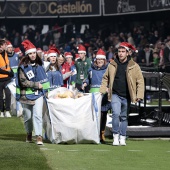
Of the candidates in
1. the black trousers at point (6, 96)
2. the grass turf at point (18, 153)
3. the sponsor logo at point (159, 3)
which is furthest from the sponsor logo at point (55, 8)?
the grass turf at point (18, 153)

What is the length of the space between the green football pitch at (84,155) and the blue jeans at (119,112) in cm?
33

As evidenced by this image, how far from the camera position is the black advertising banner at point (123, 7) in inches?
1693

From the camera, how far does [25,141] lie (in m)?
17.4

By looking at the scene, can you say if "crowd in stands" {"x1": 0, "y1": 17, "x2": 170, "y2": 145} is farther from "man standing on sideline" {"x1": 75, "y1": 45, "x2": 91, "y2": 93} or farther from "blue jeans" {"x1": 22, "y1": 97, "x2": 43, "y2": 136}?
"blue jeans" {"x1": 22, "y1": 97, "x2": 43, "y2": 136}

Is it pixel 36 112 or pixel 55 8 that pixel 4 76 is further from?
pixel 55 8

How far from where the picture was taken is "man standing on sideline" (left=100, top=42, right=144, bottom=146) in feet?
54.7

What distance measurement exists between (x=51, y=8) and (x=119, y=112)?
3132 cm

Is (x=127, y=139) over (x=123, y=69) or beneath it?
Result: beneath

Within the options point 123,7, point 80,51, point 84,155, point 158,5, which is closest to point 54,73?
point 84,155

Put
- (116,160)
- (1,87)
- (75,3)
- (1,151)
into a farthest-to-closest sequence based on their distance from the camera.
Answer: (75,3)
(1,87)
(1,151)
(116,160)

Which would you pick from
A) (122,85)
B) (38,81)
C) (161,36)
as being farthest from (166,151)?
(161,36)

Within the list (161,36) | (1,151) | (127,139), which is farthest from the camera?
(161,36)

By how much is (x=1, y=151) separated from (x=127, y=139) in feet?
12.2

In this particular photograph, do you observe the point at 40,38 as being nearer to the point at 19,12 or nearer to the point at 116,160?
the point at 19,12
